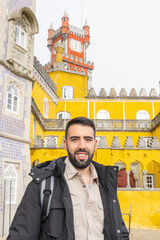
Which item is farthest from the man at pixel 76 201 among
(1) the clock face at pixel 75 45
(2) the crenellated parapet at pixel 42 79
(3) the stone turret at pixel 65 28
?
(1) the clock face at pixel 75 45

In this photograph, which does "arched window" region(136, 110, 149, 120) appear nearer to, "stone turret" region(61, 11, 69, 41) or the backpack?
the backpack

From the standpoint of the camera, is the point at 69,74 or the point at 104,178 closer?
the point at 104,178

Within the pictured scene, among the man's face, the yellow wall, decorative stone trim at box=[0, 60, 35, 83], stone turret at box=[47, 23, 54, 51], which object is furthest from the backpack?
stone turret at box=[47, 23, 54, 51]

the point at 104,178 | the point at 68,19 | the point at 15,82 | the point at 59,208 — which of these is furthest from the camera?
the point at 68,19

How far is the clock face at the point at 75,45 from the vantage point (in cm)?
4466

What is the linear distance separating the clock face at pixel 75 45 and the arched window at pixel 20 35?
110 ft

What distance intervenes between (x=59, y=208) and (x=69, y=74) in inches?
1085

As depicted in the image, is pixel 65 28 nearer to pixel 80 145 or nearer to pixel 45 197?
pixel 80 145

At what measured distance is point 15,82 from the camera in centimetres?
1145

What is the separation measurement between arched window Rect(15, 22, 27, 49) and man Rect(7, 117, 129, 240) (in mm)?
10556

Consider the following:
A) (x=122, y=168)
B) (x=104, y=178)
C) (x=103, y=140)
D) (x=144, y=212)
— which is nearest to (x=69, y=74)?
(x=122, y=168)

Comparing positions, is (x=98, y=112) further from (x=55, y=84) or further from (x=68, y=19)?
(x=68, y=19)

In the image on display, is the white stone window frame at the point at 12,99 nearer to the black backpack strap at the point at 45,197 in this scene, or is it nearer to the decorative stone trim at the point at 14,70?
the decorative stone trim at the point at 14,70

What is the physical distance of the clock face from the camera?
44.7m
